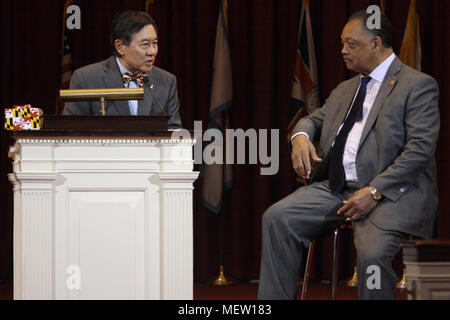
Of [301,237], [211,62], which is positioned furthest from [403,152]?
[211,62]

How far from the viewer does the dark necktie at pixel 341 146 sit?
3506 mm

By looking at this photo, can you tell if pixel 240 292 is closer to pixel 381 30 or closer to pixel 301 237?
pixel 301 237

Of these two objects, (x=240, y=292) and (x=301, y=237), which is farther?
(x=240, y=292)

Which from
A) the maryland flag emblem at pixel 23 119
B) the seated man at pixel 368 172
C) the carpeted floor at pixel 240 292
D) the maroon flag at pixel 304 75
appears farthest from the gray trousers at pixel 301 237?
the maroon flag at pixel 304 75

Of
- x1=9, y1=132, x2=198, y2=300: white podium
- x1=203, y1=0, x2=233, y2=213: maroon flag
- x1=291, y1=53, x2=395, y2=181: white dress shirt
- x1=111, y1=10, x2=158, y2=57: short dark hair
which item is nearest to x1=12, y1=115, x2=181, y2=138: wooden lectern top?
x1=9, y1=132, x2=198, y2=300: white podium

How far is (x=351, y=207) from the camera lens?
327cm

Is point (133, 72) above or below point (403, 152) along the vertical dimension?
above

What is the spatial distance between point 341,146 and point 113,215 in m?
1.18

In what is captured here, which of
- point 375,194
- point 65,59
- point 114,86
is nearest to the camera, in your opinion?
point 375,194

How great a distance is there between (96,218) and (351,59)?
4.83 ft

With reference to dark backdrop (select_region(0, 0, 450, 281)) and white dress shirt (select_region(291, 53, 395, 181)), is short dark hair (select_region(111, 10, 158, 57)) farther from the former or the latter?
dark backdrop (select_region(0, 0, 450, 281))

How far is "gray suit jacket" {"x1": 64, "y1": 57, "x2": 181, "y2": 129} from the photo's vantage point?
384 cm

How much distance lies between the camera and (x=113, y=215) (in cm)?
295
